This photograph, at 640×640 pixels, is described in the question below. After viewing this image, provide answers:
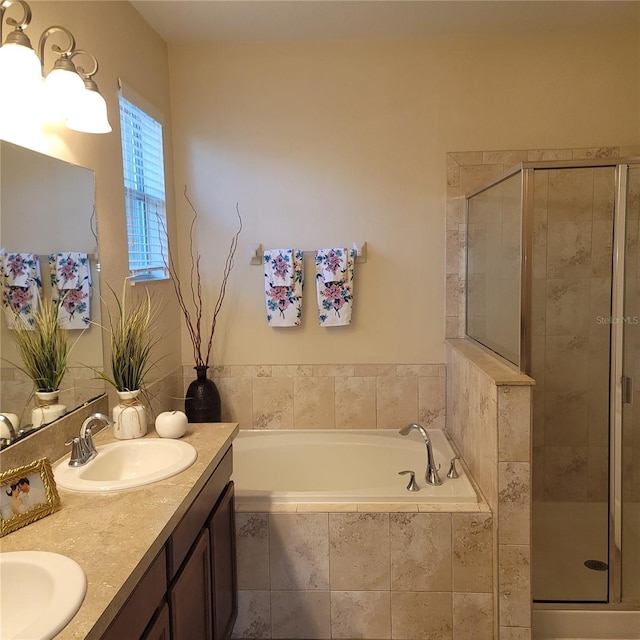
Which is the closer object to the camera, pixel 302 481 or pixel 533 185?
pixel 533 185

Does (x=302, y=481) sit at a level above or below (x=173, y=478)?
below

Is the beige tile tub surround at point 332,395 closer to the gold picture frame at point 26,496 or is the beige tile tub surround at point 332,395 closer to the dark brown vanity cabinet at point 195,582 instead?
the dark brown vanity cabinet at point 195,582

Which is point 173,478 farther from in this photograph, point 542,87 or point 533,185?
point 542,87

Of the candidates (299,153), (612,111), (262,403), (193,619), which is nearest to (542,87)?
(612,111)

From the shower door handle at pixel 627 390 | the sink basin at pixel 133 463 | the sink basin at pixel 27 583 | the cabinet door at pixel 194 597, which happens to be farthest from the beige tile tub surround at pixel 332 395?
the sink basin at pixel 27 583

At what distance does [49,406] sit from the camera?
1689mm

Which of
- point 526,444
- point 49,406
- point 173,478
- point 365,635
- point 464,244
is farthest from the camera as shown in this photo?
point 464,244

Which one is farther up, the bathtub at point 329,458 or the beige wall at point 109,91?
the beige wall at point 109,91

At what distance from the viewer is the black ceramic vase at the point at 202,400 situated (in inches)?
115

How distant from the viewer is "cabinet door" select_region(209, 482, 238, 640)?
1790mm

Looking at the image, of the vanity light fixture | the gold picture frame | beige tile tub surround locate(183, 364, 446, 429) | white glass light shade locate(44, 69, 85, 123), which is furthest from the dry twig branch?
the gold picture frame

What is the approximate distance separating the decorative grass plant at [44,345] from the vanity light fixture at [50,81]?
0.59 metres

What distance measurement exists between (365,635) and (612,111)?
9.31 ft

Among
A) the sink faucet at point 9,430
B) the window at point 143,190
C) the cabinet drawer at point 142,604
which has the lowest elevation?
the cabinet drawer at point 142,604
